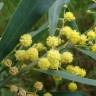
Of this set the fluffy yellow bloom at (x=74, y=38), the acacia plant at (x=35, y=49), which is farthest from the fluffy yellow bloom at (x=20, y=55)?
the fluffy yellow bloom at (x=74, y=38)

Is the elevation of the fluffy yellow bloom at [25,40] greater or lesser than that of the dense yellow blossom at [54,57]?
greater

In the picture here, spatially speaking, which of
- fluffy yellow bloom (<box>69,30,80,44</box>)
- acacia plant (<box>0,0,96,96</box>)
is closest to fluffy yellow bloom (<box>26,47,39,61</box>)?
acacia plant (<box>0,0,96,96</box>)

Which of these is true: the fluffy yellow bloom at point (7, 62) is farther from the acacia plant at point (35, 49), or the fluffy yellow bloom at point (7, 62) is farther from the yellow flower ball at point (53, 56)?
the yellow flower ball at point (53, 56)

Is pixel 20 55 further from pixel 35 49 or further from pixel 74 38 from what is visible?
pixel 74 38

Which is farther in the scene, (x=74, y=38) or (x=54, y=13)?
(x=54, y=13)

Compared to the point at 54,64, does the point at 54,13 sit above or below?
above

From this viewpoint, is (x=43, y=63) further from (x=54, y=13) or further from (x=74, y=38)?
(x=54, y=13)

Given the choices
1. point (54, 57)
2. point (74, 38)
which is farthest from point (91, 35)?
point (54, 57)

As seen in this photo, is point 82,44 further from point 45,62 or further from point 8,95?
point 8,95

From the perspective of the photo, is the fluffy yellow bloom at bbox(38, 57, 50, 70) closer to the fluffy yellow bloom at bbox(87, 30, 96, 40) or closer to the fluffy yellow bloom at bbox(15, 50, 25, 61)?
the fluffy yellow bloom at bbox(15, 50, 25, 61)
